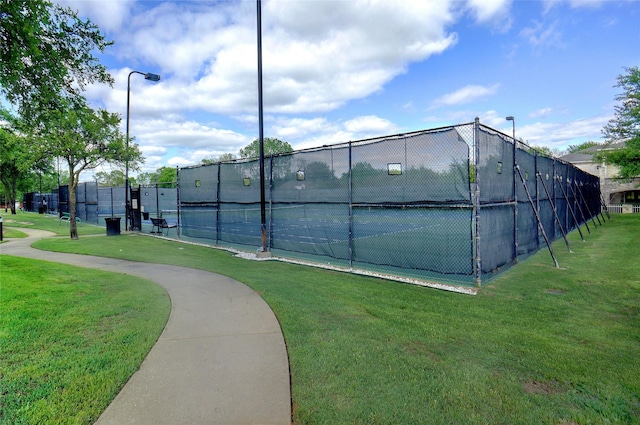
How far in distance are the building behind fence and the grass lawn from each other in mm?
1022

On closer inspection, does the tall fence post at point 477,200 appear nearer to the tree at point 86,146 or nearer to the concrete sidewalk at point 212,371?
the concrete sidewalk at point 212,371

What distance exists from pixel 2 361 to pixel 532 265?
31.5 feet

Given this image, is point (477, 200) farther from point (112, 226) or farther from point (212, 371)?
point (112, 226)

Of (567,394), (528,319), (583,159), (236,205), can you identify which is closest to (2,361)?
(567,394)

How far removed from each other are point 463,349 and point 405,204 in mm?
3698

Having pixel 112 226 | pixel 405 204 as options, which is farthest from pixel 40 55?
pixel 112 226

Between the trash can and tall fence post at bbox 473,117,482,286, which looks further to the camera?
the trash can

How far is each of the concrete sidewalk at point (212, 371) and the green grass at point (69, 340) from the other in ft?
0.62

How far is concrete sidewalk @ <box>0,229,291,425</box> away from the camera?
2.61 m

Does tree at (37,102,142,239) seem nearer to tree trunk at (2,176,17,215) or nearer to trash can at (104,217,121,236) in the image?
trash can at (104,217,121,236)

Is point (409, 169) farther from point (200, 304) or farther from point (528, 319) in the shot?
point (200, 304)

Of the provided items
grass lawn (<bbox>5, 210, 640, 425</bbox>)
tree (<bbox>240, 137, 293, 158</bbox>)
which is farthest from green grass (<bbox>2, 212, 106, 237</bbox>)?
tree (<bbox>240, 137, 293, 158</bbox>)

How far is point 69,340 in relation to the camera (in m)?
3.86

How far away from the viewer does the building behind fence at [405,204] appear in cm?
659
